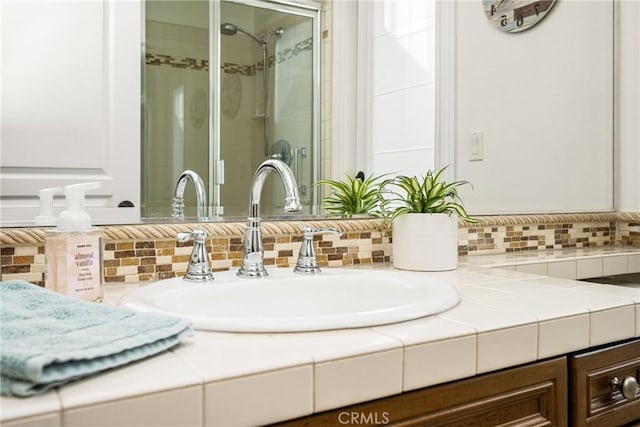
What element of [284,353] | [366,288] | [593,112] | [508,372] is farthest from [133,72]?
[593,112]

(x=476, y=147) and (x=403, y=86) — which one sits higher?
(x=403, y=86)

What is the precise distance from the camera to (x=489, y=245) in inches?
61.7

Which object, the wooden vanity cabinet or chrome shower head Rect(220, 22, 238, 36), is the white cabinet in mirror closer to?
chrome shower head Rect(220, 22, 238, 36)

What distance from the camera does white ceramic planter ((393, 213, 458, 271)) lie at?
120 centimetres

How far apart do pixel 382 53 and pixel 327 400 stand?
43.8 inches

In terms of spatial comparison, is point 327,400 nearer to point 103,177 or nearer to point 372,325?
point 372,325

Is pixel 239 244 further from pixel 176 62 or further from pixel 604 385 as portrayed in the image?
pixel 604 385

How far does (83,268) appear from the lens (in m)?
0.79

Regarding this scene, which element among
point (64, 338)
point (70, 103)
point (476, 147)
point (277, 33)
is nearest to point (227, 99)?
point (277, 33)

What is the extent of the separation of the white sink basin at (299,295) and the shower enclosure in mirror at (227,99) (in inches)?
9.1

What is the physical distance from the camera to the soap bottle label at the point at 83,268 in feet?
2.56

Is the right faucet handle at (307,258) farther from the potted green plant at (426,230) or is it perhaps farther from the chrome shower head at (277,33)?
the chrome shower head at (277,33)

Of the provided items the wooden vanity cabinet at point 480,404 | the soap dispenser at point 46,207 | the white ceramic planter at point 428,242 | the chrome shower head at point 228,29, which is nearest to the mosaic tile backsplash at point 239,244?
the soap dispenser at point 46,207

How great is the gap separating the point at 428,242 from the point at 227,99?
0.56m
